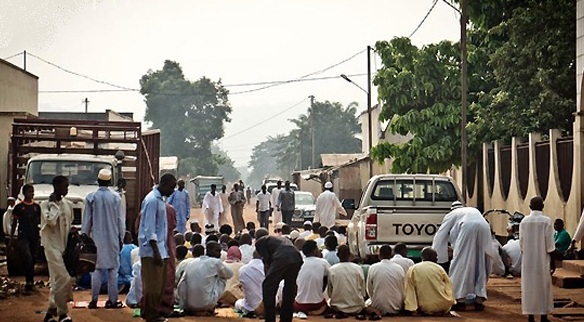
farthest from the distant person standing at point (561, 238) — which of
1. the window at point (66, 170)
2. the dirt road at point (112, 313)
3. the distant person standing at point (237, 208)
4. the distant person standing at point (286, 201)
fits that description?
the distant person standing at point (237, 208)

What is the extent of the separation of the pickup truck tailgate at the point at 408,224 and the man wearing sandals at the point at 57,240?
19.4ft

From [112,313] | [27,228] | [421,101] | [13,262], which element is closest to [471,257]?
[112,313]

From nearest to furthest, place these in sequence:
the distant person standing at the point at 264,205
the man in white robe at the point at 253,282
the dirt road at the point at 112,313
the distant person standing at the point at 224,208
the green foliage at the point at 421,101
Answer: the dirt road at the point at 112,313 < the man in white robe at the point at 253,282 < the green foliage at the point at 421,101 < the distant person standing at the point at 224,208 < the distant person standing at the point at 264,205

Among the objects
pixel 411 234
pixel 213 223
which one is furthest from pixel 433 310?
pixel 213 223

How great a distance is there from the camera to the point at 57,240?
13133 mm

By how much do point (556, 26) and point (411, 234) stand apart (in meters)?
11.7

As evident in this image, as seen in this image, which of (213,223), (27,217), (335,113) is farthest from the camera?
(335,113)

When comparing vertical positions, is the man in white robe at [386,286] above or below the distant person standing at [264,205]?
below

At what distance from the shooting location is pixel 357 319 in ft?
47.7

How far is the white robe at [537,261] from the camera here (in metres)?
13.8

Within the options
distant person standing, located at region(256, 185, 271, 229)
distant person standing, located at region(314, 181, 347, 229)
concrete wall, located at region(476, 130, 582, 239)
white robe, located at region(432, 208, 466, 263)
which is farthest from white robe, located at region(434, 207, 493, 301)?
distant person standing, located at region(256, 185, 271, 229)

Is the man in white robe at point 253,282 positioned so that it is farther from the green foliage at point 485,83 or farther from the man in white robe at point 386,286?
the green foliage at point 485,83

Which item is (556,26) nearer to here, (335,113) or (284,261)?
(284,261)

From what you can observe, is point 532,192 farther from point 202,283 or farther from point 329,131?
point 329,131
